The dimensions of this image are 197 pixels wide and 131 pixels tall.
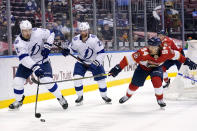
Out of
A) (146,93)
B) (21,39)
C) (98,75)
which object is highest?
(21,39)

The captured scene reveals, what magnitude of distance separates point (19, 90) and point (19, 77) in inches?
6.9

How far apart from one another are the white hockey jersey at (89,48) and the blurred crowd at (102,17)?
1.46 m

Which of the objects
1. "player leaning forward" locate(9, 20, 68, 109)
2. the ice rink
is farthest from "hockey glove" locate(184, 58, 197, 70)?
"player leaning forward" locate(9, 20, 68, 109)

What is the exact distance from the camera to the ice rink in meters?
4.20

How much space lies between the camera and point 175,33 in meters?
12.7

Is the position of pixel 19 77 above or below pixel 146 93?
above

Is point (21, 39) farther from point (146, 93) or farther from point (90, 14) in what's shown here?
point (90, 14)

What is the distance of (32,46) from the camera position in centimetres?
552

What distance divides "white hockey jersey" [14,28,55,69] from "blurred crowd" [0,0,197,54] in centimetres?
146

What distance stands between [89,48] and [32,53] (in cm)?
85

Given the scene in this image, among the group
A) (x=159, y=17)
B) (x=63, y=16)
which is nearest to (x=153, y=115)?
(x=63, y=16)

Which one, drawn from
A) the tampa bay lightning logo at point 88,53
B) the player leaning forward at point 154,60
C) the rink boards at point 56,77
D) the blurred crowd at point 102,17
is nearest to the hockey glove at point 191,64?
the player leaning forward at point 154,60

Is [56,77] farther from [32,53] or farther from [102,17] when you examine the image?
[102,17]

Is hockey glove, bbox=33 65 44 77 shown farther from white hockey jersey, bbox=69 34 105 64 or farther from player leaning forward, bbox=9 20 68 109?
white hockey jersey, bbox=69 34 105 64
